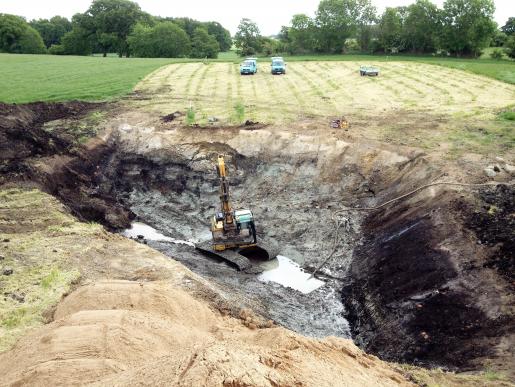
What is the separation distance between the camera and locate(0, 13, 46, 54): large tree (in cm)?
9262

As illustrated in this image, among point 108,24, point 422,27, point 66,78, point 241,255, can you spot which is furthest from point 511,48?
point 108,24

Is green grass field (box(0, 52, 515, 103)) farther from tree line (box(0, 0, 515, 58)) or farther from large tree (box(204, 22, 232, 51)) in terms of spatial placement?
large tree (box(204, 22, 232, 51))

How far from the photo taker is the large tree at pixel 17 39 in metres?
92.6

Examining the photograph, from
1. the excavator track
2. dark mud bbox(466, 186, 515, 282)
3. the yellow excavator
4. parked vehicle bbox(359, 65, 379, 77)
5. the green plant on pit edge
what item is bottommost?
the excavator track

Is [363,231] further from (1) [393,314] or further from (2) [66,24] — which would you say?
(2) [66,24]

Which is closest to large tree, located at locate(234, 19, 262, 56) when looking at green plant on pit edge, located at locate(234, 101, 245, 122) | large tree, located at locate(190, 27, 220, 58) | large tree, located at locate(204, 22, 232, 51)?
large tree, located at locate(190, 27, 220, 58)

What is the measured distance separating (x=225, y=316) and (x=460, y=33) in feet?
202

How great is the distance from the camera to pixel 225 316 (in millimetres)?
14117

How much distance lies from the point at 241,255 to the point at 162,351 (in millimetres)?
9598

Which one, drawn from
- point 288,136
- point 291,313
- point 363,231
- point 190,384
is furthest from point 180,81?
point 190,384

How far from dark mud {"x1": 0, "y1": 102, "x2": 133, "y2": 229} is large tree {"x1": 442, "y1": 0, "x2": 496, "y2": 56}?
51081 millimetres

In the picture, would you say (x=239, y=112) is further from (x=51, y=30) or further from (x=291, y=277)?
(x=51, y=30)

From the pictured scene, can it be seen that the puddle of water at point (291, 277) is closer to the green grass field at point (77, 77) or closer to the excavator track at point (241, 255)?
the excavator track at point (241, 255)

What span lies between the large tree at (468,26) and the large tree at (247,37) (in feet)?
104
